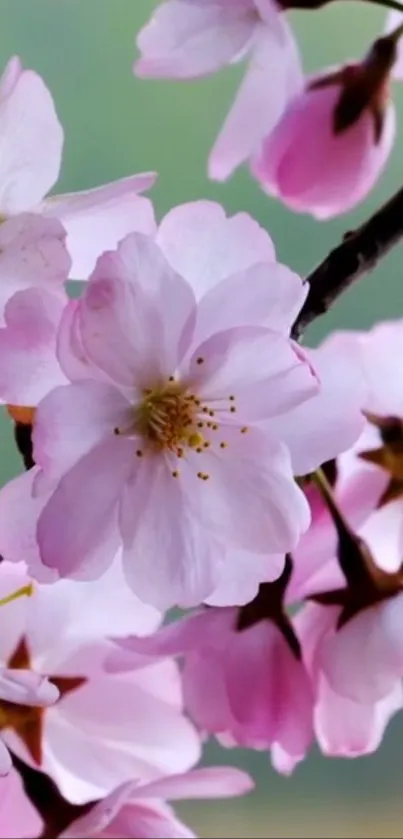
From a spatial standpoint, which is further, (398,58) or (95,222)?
(398,58)

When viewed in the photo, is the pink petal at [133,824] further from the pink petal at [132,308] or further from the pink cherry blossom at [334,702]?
the pink petal at [132,308]

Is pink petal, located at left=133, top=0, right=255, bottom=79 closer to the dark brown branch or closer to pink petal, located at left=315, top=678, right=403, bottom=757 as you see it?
the dark brown branch

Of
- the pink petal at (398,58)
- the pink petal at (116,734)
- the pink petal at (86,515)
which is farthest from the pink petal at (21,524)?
the pink petal at (398,58)

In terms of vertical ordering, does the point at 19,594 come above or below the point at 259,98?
below

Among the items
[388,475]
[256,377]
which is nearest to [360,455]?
[388,475]

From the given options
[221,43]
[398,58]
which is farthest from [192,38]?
[398,58]

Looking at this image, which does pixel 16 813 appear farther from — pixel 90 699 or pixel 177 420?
pixel 177 420

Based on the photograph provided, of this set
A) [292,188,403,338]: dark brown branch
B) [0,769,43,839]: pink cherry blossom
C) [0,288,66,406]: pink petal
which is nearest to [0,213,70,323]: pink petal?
[0,288,66,406]: pink petal
